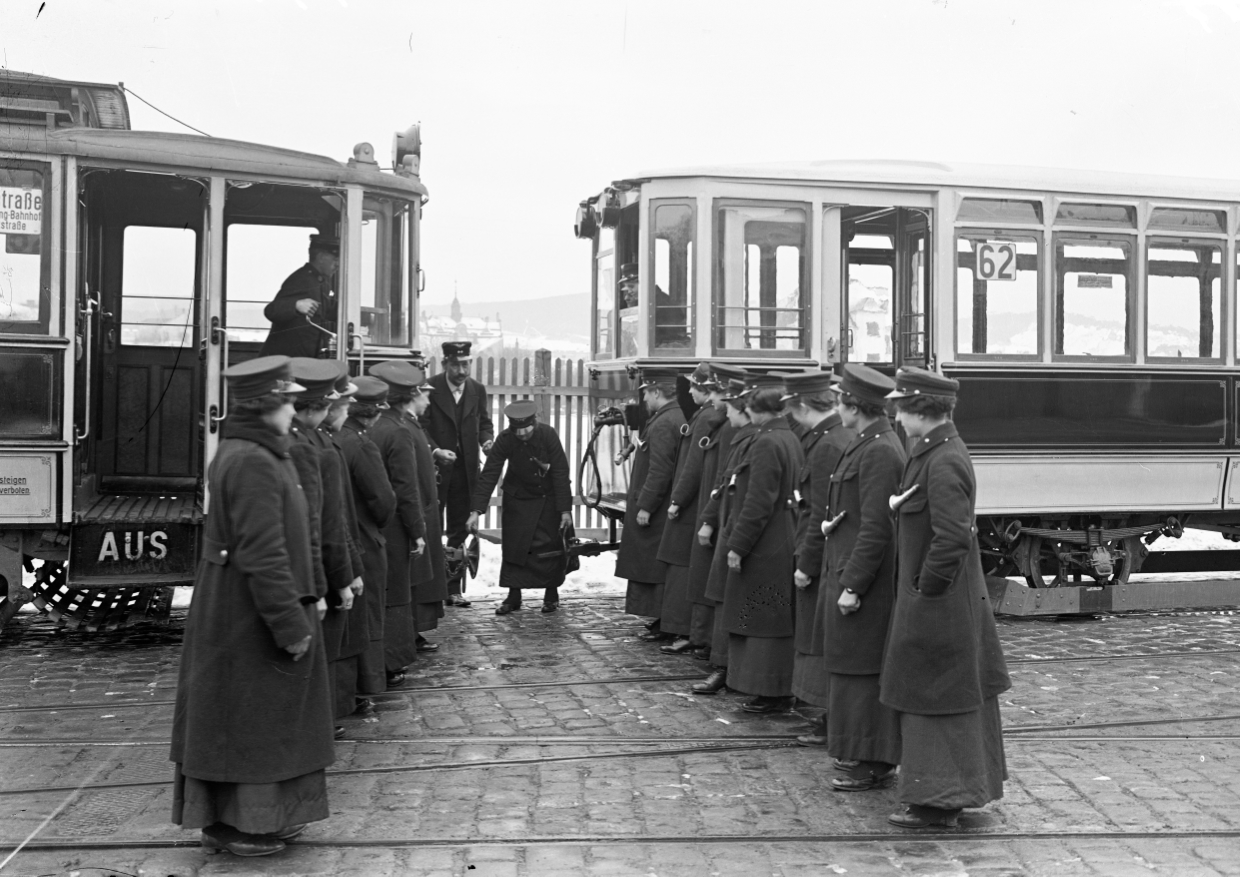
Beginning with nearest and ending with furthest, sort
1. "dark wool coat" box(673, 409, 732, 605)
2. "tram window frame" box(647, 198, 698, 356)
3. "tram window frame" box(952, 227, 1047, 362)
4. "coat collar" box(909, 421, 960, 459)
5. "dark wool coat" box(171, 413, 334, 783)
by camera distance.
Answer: "dark wool coat" box(171, 413, 334, 783), "coat collar" box(909, 421, 960, 459), "dark wool coat" box(673, 409, 732, 605), "tram window frame" box(647, 198, 698, 356), "tram window frame" box(952, 227, 1047, 362)

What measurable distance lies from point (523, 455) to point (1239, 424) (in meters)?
5.79

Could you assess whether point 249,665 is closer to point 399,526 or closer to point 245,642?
point 245,642

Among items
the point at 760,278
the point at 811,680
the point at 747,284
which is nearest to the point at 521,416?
the point at 747,284

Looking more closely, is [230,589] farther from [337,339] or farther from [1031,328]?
[1031,328]

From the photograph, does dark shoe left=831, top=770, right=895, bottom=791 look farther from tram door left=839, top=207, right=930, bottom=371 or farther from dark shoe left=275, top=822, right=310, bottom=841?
tram door left=839, top=207, right=930, bottom=371

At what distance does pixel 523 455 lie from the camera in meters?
10.7

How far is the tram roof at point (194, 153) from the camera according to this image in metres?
9.01

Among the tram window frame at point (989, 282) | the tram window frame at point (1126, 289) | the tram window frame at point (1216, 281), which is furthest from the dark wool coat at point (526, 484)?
the tram window frame at point (1216, 281)

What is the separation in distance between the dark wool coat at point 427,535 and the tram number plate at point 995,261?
4.89 m

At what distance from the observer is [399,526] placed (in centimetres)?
782

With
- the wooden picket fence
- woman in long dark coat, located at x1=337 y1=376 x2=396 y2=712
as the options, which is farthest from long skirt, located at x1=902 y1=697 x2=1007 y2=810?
the wooden picket fence

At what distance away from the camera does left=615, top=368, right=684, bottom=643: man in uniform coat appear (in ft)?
31.2

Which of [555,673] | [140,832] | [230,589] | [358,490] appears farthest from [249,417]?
[555,673]

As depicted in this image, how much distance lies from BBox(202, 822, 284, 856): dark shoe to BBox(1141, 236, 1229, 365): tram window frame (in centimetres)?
850
